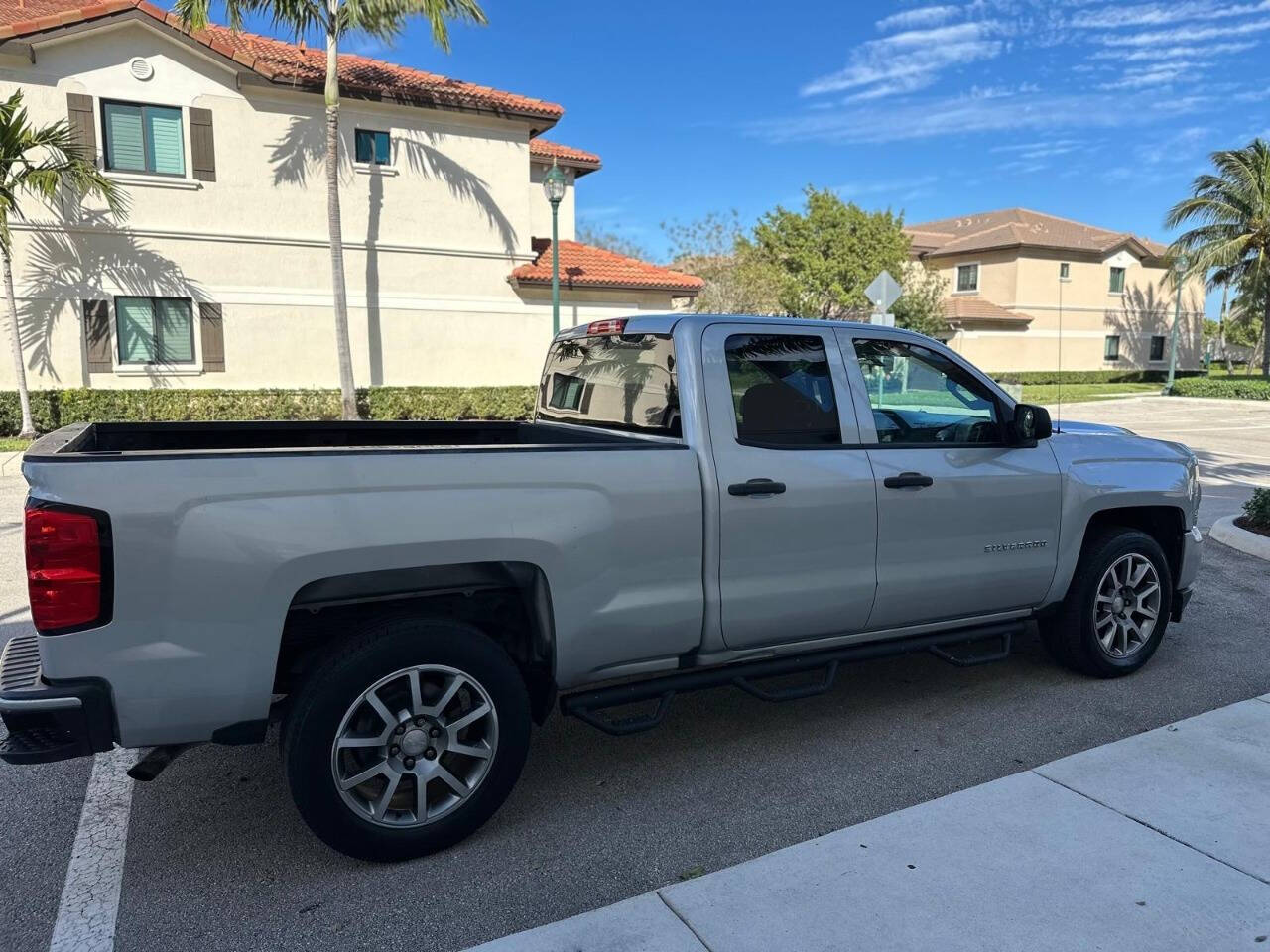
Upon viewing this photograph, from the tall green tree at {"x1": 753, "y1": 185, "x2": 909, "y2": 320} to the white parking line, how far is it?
31.6 metres

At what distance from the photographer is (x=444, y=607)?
3432 millimetres

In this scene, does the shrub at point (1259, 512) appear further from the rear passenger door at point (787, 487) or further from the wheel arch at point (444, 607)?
the wheel arch at point (444, 607)

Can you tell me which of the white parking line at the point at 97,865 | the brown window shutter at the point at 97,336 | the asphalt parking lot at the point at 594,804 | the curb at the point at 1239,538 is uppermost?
the brown window shutter at the point at 97,336

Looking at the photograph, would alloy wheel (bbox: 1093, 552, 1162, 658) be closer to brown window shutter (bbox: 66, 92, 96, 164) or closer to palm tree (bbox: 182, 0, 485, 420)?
palm tree (bbox: 182, 0, 485, 420)

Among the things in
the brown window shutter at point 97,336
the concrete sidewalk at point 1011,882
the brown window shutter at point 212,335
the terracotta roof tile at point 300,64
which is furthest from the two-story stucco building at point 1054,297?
the concrete sidewalk at point 1011,882

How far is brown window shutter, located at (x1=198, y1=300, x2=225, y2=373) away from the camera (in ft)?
57.9

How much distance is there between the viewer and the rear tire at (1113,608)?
478cm

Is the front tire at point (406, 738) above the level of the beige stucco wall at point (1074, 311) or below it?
below

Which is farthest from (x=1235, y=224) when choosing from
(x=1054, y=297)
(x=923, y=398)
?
(x=923, y=398)

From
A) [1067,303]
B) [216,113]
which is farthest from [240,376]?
[1067,303]

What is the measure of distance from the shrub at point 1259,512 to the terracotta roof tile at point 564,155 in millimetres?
17475

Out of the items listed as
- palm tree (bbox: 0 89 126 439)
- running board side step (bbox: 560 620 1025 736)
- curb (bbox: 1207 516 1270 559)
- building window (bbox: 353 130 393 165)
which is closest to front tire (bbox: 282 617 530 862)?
running board side step (bbox: 560 620 1025 736)

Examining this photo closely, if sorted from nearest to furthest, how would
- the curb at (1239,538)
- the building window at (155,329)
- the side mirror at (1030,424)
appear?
the side mirror at (1030,424), the curb at (1239,538), the building window at (155,329)

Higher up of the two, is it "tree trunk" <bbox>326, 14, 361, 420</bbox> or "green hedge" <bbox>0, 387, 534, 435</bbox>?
"tree trunk" <bbox>326, 14, 361, 420</bbox>
